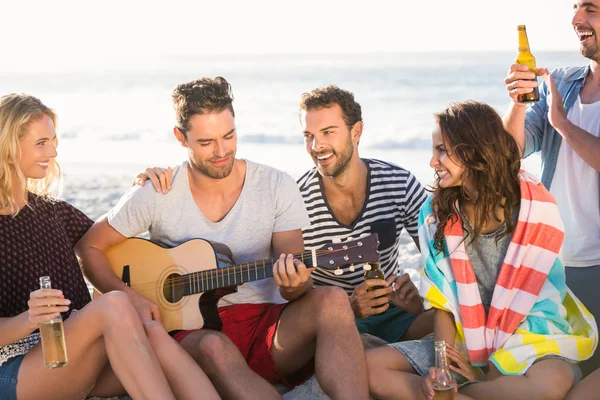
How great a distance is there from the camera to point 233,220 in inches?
166

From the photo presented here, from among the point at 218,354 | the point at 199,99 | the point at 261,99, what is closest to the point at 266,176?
the point at 199,99

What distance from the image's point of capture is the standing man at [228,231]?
12.4 feet

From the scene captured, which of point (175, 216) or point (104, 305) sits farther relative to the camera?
point (175, 216)

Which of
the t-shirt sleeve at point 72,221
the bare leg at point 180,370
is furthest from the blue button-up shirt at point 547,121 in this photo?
the t-shirt sleeve at point 72,221

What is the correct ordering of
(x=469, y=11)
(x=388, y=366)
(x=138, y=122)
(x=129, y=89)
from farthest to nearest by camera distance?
(x=129, y=89) → (x=469, y=11) → (x=138, y=122) → (x=388, y=366)

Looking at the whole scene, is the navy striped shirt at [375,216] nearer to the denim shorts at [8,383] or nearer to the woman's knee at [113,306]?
the woman's knee at [113,306]

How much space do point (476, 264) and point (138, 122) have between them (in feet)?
53.7

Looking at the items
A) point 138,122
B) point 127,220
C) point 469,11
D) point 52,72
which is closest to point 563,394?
point 127,220

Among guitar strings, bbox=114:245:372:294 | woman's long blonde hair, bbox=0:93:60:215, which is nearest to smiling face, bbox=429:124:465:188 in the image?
guitar strings, bbox=114:245:372:294

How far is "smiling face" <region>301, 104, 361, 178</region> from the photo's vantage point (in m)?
4.67

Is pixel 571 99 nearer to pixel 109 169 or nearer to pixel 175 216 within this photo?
pixel 175 216

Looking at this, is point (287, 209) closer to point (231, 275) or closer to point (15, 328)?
point (231, 275)

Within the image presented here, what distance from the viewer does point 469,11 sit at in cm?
2409

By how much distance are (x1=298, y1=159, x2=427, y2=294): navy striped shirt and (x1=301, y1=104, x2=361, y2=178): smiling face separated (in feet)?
0.49
